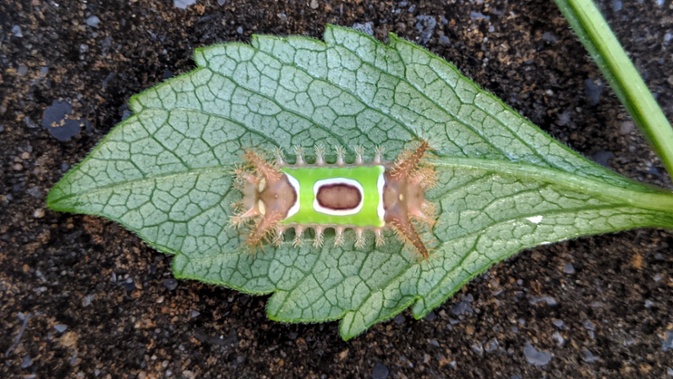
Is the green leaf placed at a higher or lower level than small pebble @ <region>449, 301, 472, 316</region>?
higher

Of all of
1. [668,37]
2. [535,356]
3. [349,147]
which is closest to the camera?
[349,147]

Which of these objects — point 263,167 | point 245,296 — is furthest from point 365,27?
point 245,296

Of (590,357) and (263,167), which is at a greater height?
(263,167)

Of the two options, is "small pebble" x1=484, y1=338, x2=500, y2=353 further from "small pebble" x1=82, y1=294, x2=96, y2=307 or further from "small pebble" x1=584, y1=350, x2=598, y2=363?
"small pebble" x1=82, y1=294, x2=96, y2=307

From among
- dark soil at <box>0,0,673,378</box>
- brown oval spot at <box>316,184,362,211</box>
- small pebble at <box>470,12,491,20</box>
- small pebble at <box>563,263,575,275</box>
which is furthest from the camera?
small pebble at <box>470,12,491,20</box>

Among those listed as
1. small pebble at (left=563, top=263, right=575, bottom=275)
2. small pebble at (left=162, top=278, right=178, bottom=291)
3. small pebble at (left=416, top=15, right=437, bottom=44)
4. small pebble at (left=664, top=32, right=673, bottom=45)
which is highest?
small pebble at (left=664, top=32, right=673, bottom=45)

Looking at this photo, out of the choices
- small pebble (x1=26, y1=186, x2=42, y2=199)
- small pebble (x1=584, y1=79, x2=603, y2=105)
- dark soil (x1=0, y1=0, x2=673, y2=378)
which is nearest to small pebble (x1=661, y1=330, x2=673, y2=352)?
dark soil (x1=0, y1=0, x2=673, y2=378)

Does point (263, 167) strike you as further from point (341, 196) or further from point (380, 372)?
point (380, 372)

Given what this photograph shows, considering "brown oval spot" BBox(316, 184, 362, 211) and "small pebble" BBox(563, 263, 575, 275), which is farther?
"small pebble" BBox(563, 263, 575, 275)
